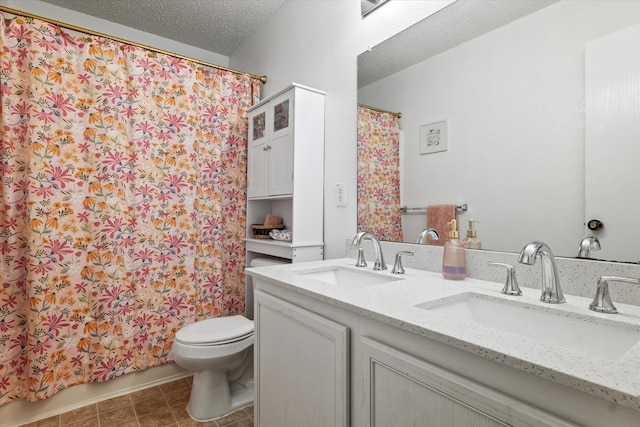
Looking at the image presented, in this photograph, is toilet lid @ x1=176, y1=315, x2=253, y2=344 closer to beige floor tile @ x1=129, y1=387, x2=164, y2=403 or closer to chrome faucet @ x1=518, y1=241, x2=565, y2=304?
beige floor tile @ x1=129, y1=387, x2=164, y2=403

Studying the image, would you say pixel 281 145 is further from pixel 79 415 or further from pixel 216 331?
pixel 79 415

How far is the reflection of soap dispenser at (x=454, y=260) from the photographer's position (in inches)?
44.7

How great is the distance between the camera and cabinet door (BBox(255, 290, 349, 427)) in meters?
0.93

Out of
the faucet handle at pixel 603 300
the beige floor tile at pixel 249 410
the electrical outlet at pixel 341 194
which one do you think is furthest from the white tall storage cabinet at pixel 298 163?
the faucet handle at pixel 603 300

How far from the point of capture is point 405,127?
1437mm

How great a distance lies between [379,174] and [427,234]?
0.40 metres

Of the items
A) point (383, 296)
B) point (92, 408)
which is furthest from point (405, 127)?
point (92, 408)

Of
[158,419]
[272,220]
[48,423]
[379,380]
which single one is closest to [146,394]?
[158,419]

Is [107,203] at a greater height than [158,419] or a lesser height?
greater

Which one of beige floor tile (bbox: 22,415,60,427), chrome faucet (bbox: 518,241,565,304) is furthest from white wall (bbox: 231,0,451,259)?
beige floor tile (bbox: 22,415,60,427)

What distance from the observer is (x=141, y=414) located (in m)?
1.76

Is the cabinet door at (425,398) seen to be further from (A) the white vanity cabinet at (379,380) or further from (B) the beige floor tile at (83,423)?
(B) the beige floor tile at (83,423)

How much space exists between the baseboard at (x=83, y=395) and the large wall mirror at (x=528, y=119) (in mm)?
1802

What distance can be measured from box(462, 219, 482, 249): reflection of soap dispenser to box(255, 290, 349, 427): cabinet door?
1.96 feet
